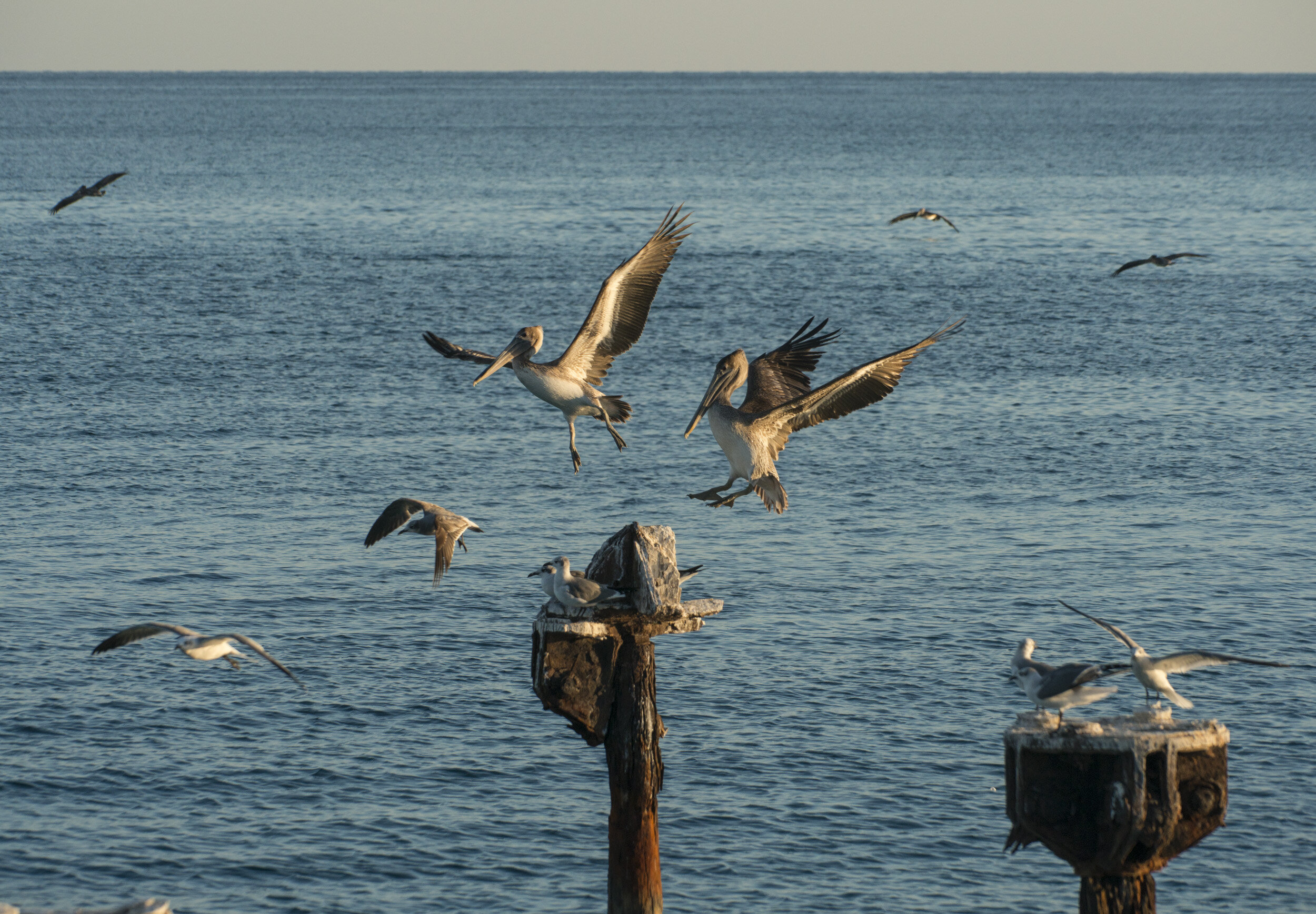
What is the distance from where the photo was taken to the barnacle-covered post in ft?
46.9

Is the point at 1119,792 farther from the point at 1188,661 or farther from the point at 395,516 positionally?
the point at 395,516

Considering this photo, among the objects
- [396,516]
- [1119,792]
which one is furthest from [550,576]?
[396,516]

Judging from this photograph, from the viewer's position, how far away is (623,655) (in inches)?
578

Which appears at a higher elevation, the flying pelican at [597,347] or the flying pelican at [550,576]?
the flying pelican at [597,347]

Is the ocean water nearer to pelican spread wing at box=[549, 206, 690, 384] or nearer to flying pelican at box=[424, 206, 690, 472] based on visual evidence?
flying pelican at box=[424, 206, 690, 472]

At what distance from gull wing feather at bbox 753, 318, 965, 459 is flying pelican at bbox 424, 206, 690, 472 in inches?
73.6

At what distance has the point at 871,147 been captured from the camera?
6831 inches

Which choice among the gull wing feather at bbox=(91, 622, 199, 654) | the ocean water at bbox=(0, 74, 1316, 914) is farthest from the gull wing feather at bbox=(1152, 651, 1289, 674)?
the gull wing feather at bbox=(91, 622, 199, 654)

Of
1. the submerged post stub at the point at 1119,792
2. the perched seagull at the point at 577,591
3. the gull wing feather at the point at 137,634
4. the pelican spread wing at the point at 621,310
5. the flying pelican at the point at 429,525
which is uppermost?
the pelican spread wing at the point at 621,310

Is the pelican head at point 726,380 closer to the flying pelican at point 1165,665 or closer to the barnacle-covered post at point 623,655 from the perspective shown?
the barnacle-covered post at point 623,655

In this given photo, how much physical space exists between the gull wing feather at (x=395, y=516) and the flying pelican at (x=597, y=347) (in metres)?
2.59

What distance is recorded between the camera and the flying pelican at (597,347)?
17359 millimetres

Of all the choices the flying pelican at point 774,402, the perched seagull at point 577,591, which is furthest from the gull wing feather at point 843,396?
the perched seagull at point 577,591

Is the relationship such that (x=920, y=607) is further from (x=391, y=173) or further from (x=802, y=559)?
(x=391, y=173)
